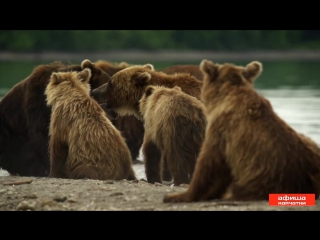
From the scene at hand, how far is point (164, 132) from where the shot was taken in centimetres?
633

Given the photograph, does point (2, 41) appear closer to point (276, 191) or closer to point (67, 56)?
point (67, 56)

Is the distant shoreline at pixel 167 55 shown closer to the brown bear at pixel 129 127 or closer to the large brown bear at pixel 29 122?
the brown bear at pixel 129 127

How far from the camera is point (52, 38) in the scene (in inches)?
714

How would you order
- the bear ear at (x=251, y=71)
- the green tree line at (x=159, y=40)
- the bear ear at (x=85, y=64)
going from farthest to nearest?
the green tree line at (x=159, y=40)
the bear ear at (x=85, y=64)
the bear ear at (x=251, y=71)

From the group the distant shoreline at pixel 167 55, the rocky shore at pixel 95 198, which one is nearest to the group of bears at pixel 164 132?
the rocky shore at pixel 95 198

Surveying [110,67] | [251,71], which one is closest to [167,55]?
[110,67]

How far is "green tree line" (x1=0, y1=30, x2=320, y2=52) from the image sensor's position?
15289 millimetres

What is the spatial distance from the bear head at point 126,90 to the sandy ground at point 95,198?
1.18 metres

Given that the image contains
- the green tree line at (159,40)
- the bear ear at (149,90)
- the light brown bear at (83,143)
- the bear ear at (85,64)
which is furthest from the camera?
the green tree line at (159,40)

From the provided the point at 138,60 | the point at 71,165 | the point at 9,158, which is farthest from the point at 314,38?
the point at 138,60

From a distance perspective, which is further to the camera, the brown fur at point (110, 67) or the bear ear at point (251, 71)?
the brown fur at point (110, 67)

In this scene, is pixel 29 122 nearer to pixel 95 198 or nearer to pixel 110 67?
pixel 110 67
